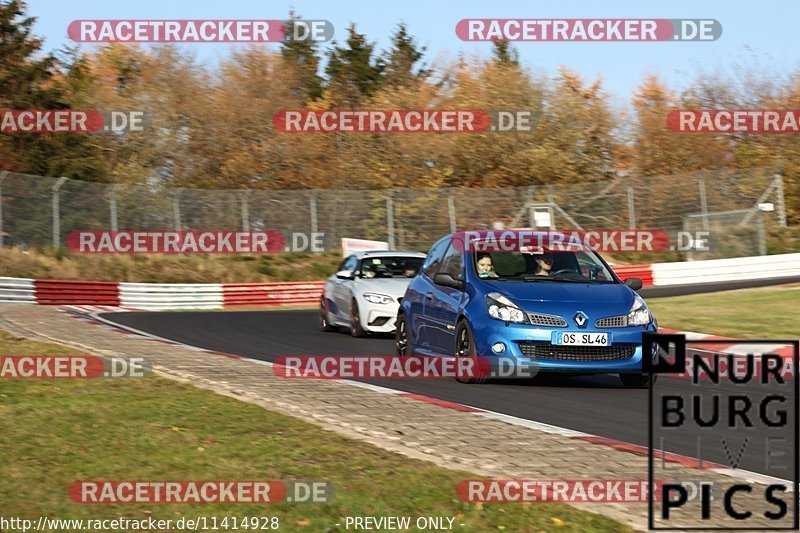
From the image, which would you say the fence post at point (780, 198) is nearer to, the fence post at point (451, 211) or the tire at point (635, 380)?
the fence post at point (451, 211)

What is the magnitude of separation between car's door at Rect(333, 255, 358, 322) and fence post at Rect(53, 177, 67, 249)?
14827 millimetres

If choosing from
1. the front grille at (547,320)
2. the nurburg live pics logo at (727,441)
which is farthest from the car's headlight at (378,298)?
the front grille at (547,320)

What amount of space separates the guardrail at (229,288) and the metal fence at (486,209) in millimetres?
2745

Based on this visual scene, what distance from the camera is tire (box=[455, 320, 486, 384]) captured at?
1146 cm

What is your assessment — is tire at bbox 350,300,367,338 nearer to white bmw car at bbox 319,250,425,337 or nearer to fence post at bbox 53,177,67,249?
white bmw car at bbox 319,250,425,337

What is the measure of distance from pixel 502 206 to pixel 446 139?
13552mm

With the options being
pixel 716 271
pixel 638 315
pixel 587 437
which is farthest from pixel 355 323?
pixel 716 271

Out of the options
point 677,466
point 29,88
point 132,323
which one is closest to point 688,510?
point 677,466

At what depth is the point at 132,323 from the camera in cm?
2000

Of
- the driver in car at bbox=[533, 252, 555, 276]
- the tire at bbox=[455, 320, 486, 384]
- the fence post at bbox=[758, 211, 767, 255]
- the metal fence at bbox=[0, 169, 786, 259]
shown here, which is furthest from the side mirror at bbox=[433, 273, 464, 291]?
the fence post at bbox=[758, 211, 767, 255]

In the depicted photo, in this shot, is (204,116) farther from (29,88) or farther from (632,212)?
(632,212)

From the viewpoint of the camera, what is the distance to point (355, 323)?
17.4m

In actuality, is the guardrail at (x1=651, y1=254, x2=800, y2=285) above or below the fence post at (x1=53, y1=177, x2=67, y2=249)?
below

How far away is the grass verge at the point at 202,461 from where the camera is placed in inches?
226
